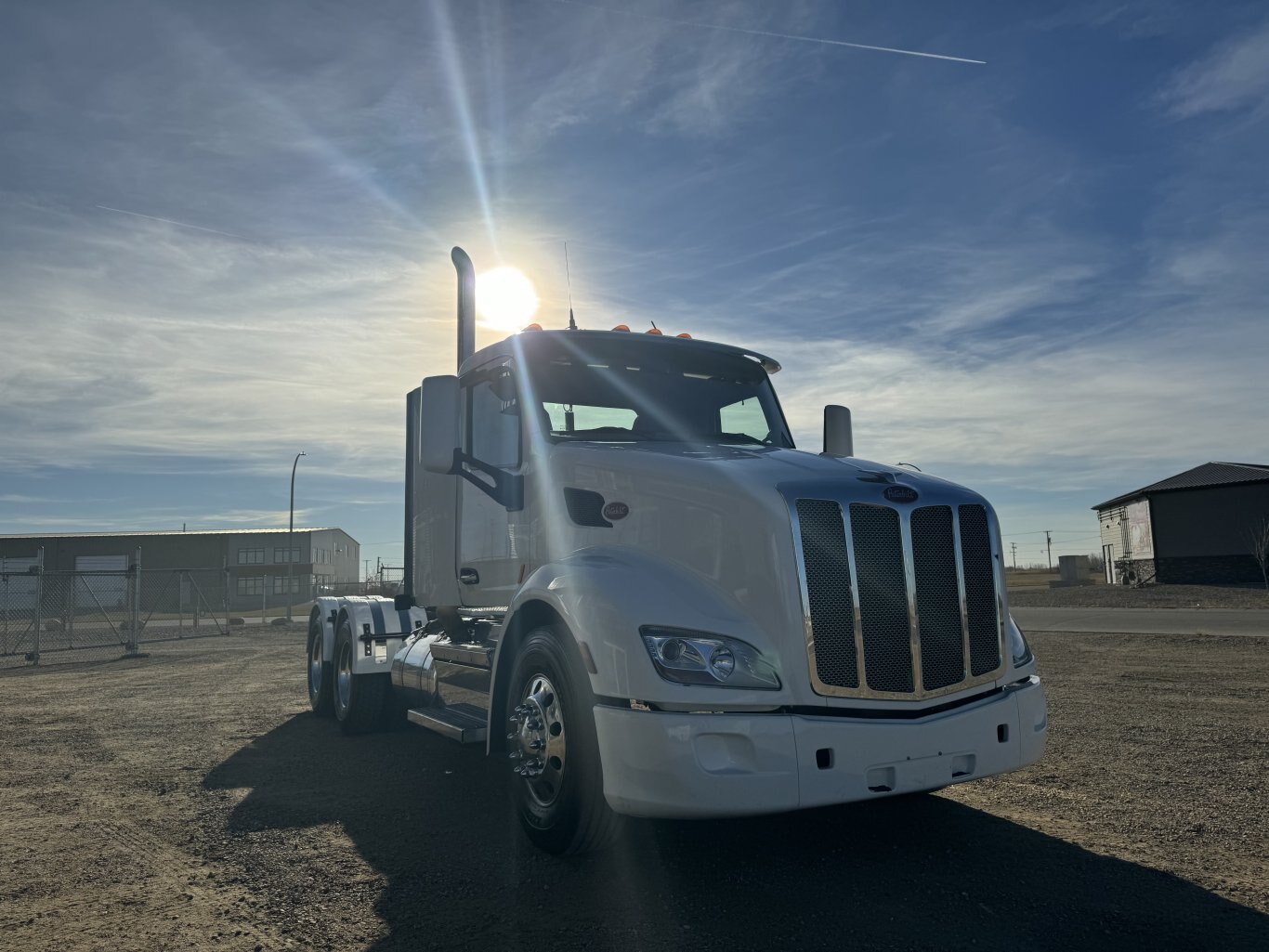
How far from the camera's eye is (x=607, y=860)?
4.51 metres

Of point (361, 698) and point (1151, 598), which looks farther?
point (1151, 598)

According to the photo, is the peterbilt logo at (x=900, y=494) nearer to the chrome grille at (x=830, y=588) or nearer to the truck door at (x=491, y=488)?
the chrome grille at (x=830, y=588)

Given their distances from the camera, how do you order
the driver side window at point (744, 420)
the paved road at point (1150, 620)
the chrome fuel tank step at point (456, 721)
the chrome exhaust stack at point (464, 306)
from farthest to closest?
the paved road at point (1150, 620)
the chrome exhaust stack at point (464, 306)
the driver side window at point (744, 420)
the chrome fuel tank step at point (456, 721)

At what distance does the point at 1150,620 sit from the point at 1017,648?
65.5 feet

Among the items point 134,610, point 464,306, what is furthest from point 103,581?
point 464,306

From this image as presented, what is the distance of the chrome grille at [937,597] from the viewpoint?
13.9 ft

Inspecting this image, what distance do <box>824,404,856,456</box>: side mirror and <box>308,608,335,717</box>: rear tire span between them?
17.1ft

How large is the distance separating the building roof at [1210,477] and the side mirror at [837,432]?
139 ft

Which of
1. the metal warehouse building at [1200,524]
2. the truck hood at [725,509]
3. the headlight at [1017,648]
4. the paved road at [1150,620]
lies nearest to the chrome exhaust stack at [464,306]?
the truck hood at [725,509]

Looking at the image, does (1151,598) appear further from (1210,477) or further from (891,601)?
(891,601)

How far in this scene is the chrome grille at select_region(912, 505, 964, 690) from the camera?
423 cm

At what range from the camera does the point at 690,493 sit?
4531 mm

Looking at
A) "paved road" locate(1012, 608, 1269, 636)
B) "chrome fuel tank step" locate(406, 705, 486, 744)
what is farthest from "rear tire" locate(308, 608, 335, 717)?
"paved road" locate(1012, 608, 1269, 636)

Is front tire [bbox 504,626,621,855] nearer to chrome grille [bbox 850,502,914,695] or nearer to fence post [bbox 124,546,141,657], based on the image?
chrome grille [bbox 850,502,914,695]
